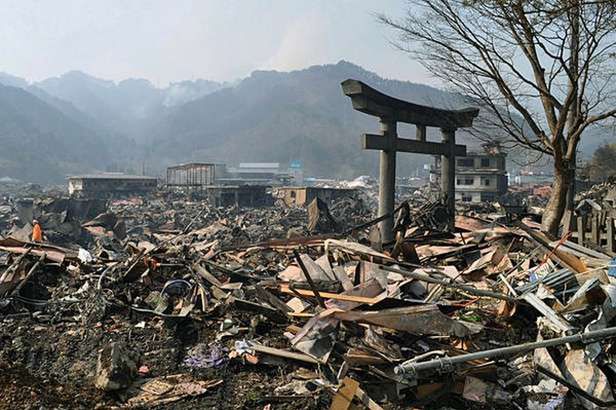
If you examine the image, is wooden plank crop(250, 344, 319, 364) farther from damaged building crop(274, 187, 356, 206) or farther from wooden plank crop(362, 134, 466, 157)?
damaged building crop(274, 187, 356, 206)

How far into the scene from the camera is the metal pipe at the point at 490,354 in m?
4.15

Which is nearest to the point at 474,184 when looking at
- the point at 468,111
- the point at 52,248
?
the point at 468,111

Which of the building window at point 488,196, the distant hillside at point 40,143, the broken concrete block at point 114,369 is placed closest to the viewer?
the broken concrete block at point 114,369

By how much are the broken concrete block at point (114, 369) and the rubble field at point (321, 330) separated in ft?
0.06

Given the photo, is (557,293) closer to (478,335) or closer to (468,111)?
(478,335)

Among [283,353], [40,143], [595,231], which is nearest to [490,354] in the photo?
[283,353]

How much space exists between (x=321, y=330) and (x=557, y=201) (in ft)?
23.8

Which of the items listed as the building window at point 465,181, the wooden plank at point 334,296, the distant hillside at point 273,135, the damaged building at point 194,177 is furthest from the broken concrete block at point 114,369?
the distant hillside at point 273,135

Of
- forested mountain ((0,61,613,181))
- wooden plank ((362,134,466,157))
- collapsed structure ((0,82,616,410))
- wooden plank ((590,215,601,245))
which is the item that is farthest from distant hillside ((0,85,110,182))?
wooden plank ((590,215,601,245))

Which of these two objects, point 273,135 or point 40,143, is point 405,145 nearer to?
point 40,143

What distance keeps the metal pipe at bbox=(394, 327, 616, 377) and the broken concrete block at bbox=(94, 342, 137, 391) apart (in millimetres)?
2494

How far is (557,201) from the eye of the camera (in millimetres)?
10398

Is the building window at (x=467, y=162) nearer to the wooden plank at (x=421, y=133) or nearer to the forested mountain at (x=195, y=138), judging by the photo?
the wooden plank at (x=421, y=133)

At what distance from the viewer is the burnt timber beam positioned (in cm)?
1144
